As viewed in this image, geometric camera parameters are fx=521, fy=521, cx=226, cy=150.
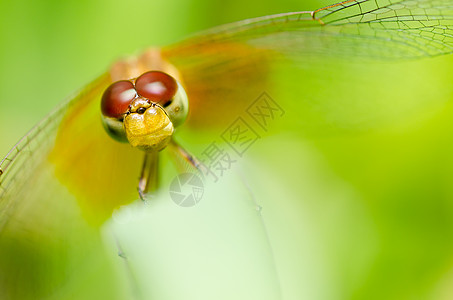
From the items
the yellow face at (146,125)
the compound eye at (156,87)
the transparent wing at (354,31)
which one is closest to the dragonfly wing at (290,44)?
the transparent wing at (354,31)

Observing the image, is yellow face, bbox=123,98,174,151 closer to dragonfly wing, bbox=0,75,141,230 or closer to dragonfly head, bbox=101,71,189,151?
dragonfly head, bbox=101,71,189,151

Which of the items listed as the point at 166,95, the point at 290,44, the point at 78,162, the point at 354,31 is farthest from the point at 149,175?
the point at 354,31

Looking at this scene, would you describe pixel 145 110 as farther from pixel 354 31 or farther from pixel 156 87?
pixel 354 31

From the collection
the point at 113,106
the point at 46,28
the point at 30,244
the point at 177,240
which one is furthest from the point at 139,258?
the point at 46,28

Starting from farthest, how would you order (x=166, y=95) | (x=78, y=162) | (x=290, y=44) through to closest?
1. (x=78, y=162)
2. (x=290, y=44)
3. (x=166, y=95)

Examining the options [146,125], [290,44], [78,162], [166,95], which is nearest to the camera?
[146,125]

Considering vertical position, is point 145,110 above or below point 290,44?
below

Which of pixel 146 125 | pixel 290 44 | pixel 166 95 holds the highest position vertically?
pixel 290 44

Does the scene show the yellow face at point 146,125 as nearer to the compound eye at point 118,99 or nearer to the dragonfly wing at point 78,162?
the compound eye at point 118,99
